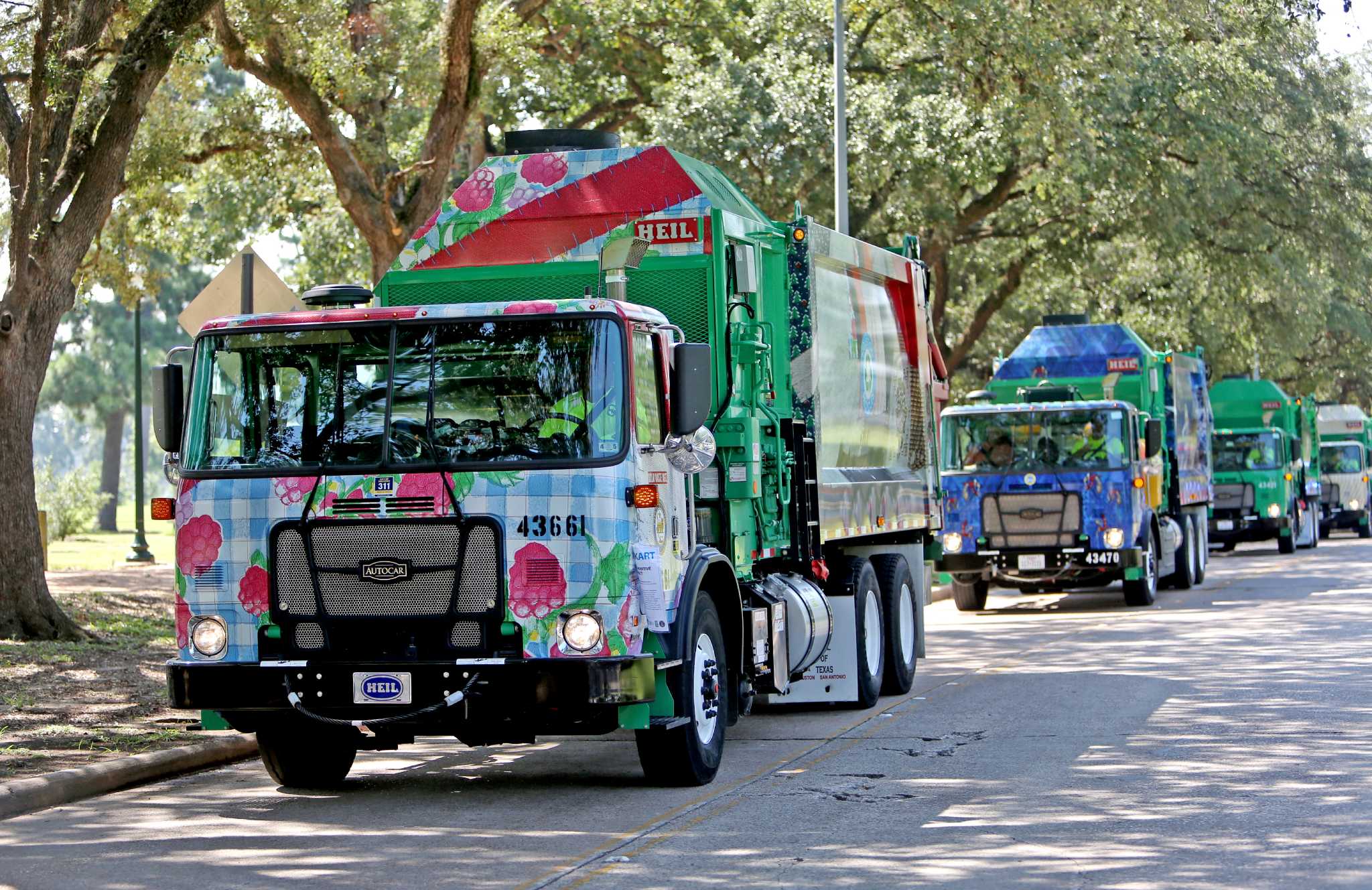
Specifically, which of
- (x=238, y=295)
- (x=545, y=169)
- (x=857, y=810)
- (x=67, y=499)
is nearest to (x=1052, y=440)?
(x=238, y=295)

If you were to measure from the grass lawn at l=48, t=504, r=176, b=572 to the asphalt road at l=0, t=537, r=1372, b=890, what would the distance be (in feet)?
50.0

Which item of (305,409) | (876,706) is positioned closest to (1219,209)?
(876,706)

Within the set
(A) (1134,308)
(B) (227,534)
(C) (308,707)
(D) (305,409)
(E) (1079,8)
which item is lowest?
(C) (308,707)

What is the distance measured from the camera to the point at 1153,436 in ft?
80.3

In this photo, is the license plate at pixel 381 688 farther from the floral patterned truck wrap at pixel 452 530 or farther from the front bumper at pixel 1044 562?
the front bumper at pixel 1044 562

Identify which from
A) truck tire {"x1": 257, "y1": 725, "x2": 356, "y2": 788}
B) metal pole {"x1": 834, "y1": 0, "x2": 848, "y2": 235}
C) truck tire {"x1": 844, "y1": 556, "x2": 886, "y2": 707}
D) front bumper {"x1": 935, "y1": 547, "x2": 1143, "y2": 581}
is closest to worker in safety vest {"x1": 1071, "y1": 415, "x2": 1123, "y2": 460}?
front bumper {"x1": 935, "y1": 547, "x2": 1143, "y2": 581}

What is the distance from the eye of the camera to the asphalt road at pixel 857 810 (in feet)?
25.8

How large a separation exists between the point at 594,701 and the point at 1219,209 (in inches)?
988

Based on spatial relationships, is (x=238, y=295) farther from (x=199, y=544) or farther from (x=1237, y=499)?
(x=1237, y=499)

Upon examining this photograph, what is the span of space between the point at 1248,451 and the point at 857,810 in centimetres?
2939

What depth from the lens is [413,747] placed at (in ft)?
40.2

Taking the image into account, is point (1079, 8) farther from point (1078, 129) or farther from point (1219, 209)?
point (1219, 209)

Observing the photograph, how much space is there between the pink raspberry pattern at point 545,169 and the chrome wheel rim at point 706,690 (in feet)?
10.6

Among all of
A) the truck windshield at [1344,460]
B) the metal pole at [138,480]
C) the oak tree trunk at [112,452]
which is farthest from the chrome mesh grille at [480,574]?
the oak tree trunk at [112,452]
